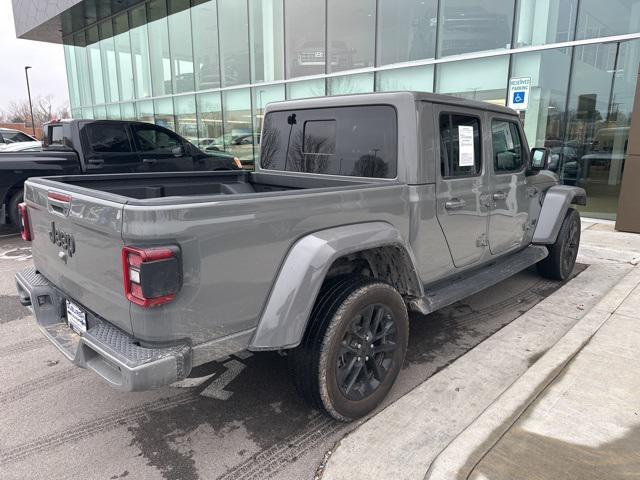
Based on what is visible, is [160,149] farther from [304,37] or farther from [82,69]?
[82,69]

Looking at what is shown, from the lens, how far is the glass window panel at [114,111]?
71.1 ft

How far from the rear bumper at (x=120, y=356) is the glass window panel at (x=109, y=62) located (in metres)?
21.8

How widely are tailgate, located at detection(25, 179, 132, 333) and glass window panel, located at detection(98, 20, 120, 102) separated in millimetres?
21140

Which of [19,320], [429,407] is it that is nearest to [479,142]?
[429,407]

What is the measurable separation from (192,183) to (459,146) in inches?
87.2

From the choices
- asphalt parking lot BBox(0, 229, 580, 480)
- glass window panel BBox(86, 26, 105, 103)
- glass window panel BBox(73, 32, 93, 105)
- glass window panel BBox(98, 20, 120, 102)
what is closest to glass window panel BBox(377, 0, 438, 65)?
asphalt parking lot BBox(0, 229, 580, 480)

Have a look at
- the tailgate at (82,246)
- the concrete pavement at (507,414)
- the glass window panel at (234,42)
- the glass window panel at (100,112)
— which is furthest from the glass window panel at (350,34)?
the glass window panel at (100,112)

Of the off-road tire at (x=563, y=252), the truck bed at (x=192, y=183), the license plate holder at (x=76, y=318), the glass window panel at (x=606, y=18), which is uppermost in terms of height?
the glass window panel at (x=606, y=18)

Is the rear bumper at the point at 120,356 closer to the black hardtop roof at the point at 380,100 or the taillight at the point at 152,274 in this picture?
the taillight at the point at 152,274

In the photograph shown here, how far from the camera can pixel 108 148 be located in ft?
27.0

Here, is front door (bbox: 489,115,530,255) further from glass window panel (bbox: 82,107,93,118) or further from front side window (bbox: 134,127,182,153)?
glass window panel (bbox: 82,107,93,118)

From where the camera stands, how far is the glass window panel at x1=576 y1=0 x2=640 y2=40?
27.4ft

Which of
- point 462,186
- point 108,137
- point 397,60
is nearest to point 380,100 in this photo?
point 462,186

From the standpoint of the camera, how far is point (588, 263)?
6.21 metres
